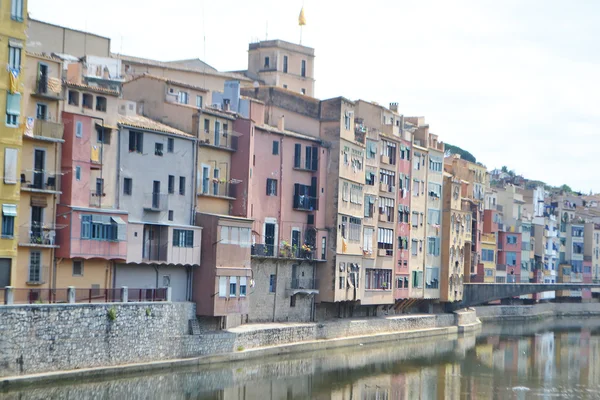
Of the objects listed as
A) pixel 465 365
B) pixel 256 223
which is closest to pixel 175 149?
pixel 256 223

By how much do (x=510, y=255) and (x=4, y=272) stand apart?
257 ft

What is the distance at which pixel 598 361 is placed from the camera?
66.3 metres

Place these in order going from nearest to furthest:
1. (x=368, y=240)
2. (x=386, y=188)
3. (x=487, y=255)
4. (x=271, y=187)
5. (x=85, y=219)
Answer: (x=85, y=219) < (x=271, y=187) < (x=368, y=240) < (x=386, y=188) < (x=487, y=255)

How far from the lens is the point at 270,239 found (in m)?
58.8

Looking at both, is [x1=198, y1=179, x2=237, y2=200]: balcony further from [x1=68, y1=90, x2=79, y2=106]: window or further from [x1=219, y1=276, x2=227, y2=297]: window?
[x1=68, y1=90, x2=79, y2=106]: window

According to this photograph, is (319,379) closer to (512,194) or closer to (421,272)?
(421,272)

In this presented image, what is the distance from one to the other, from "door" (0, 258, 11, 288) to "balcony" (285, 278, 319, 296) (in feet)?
69.9

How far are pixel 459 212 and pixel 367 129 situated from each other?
1686 centimetres

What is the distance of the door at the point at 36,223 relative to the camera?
4334 centimetres

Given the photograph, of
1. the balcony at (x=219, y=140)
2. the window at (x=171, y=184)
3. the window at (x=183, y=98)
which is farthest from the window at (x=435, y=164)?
the window at (x=171, y=184)

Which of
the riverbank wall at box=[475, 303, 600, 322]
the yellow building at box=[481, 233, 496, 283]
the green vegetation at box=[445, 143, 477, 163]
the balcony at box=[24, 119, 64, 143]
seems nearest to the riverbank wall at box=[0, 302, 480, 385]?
the balcony at box=[24, 119, 64, 143]

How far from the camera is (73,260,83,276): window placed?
149 feet

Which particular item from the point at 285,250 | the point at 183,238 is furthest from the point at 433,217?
the point at 183,238

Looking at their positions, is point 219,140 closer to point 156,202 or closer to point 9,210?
point 156,202
